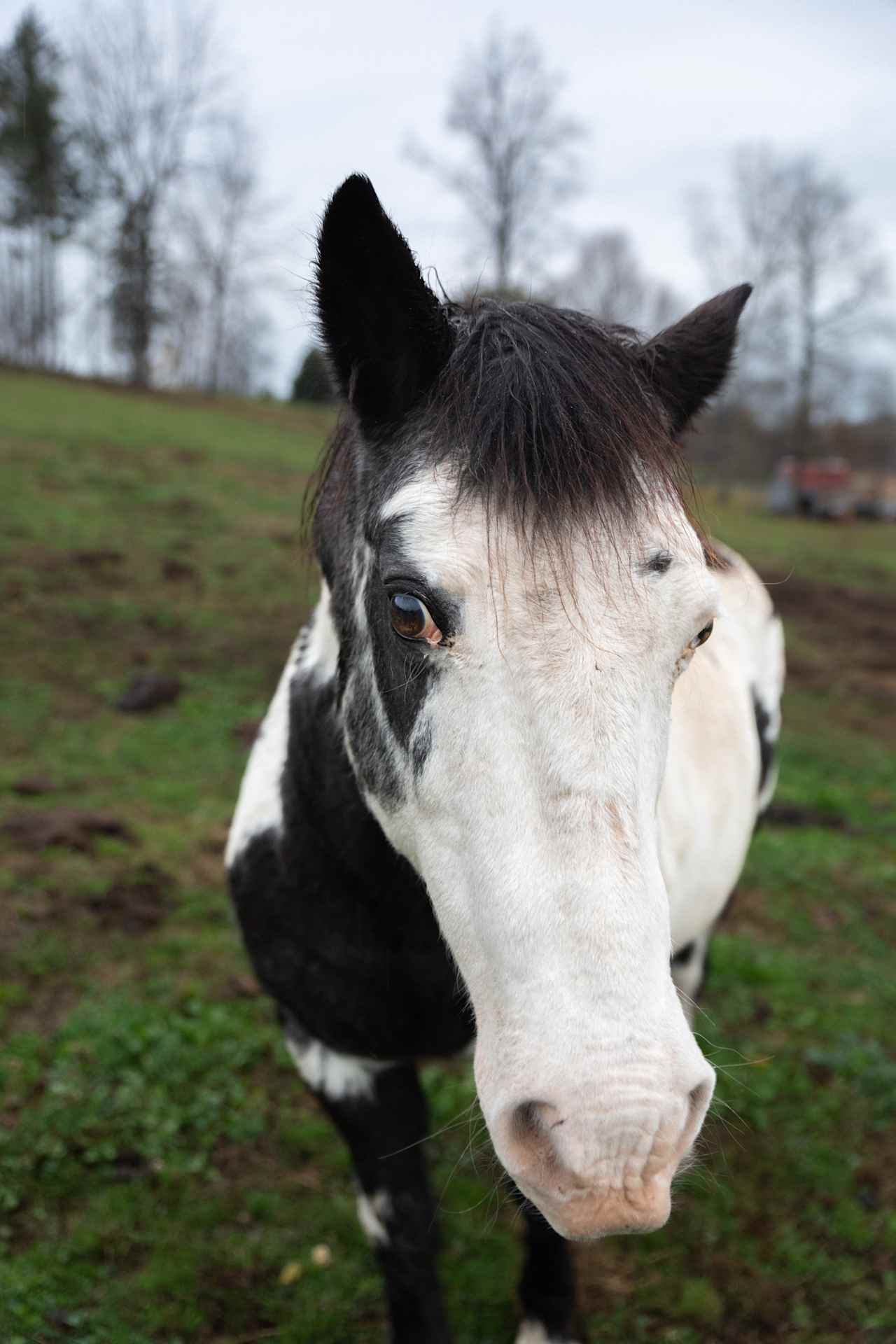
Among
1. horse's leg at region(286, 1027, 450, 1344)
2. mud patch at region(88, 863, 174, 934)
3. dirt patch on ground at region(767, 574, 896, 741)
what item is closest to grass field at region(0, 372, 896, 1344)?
mud patch at region(88, 863, 174, 934)

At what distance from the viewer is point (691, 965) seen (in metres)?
3.51

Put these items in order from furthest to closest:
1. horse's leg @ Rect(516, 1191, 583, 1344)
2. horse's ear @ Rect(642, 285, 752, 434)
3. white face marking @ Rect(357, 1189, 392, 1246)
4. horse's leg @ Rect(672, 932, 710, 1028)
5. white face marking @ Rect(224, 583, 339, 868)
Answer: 1. horse's leg @ Rect(672, 932, 710, 1028)
2. horse's leg @ Rect(516, 1191, 583, 1344)
3. white face marking @ Rect(357, 1189, 392, 1246)
4. white face marking @ Rect(224, 583, 339, 868)
5. horse's ear @ Rect(642, 285, 752, 434)

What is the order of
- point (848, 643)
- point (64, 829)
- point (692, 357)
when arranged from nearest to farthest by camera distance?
1. point (692, 357)
2. point (64, 829)
3. point (848, 643)

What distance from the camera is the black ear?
1.77 meters

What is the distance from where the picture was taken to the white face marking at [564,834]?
127 centimetres

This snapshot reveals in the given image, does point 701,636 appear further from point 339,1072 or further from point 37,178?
point 37,178

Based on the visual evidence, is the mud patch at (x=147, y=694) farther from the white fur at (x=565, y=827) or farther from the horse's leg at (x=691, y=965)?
the white fur at (x=565, y=827)

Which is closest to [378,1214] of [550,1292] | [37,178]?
[550,1292]

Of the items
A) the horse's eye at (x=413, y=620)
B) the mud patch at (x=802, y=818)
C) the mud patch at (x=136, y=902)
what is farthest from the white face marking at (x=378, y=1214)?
the mud patch at (x=802, y=818)

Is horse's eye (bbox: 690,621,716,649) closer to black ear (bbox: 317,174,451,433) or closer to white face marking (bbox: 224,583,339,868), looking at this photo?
black ear (bbox: 317,174,451,433)

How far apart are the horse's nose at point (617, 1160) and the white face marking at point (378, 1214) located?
1423 mm

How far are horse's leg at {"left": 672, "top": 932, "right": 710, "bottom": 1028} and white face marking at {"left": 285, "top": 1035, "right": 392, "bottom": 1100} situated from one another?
4.28 ft

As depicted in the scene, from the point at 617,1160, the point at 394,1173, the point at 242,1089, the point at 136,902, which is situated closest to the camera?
the point at 617,1160

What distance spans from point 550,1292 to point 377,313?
9.07 ft
